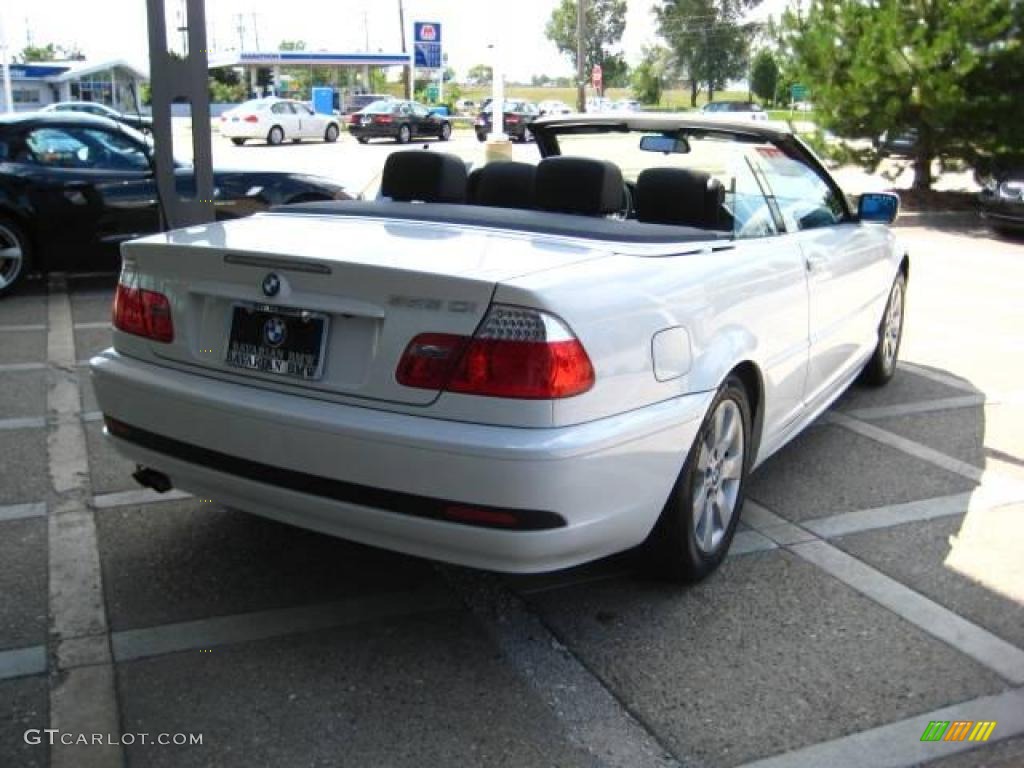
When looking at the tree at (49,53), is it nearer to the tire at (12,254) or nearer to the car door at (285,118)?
the car door at (285,118)

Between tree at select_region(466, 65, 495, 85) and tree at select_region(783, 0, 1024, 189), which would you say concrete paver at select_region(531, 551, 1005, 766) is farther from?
tree at select_region(466, 65, 495, 85)

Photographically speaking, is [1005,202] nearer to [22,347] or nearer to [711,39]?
[22,347]

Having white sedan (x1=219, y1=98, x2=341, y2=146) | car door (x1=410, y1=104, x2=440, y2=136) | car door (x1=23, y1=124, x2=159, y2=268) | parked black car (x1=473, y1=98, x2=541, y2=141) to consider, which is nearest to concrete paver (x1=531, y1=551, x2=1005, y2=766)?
car door (x1=23, y1=124, x2=159, y2=268)

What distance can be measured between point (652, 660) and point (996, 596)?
4.50ft

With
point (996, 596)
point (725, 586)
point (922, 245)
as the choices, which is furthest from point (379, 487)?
point (922, 245)

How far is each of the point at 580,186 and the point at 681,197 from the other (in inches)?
17.0

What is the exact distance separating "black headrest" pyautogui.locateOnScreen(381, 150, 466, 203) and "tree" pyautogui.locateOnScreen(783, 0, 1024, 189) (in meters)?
11.9

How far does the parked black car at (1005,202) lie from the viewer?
537 inches

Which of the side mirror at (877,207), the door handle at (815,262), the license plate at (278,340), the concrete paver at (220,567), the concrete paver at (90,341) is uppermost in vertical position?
the side mirror at (877,207)

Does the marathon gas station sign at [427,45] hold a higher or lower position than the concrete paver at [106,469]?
higher

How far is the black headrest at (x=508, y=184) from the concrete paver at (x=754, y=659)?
1.79 m

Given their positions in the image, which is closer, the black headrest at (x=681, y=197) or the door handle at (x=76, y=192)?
the black headrest at (x=681, y=197)

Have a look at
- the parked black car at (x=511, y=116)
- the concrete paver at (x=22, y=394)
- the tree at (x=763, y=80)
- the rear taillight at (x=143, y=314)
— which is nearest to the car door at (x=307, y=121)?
the parked black car at (x=511, y=116)

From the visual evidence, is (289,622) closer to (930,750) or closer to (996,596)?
(930,750)
